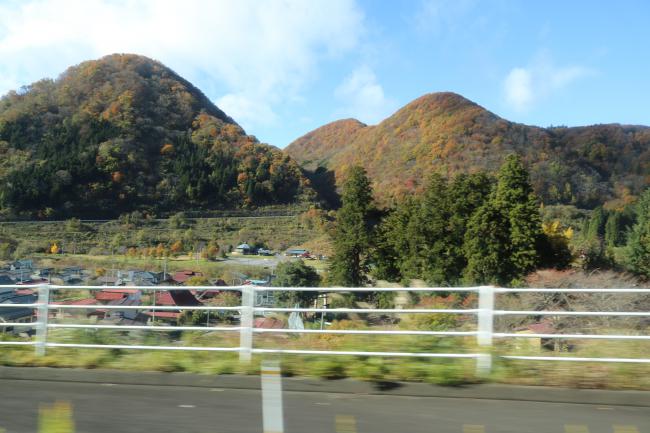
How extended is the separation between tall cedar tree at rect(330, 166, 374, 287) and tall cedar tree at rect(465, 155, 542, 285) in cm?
635

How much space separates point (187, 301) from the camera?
26.9 ft

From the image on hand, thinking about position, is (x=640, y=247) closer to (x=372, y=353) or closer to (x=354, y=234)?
(x=354, y=234)

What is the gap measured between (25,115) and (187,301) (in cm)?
4723

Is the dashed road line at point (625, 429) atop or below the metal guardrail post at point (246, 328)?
below

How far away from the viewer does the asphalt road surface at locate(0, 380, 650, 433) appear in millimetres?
4145

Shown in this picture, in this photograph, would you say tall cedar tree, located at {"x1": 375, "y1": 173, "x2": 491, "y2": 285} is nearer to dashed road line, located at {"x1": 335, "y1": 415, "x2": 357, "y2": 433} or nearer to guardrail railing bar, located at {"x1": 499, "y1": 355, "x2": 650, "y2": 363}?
guardrail railing bar, located at {"x1": 499, "y1": 355, "x2": 650, "y2": 363}

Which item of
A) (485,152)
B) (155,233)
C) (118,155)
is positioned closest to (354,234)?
(155,233)

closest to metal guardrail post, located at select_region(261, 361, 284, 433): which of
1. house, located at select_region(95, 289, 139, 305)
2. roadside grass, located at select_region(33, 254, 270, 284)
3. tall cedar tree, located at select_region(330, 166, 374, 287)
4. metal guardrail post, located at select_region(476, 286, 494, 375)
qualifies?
metal guardrail post, located at select_region(476, 286, 494, 375)

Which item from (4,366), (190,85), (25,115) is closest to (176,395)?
(4,366)

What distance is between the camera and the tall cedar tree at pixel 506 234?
31547 mm

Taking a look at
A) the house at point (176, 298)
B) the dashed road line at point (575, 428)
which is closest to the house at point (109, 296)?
the house at point (176, 298)

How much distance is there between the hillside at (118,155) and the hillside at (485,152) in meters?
15.2

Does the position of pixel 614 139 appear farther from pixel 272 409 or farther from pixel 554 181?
A: pixel 272 409

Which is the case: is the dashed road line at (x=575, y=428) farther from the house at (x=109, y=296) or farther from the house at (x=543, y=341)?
the house at (x=109, y=296)
